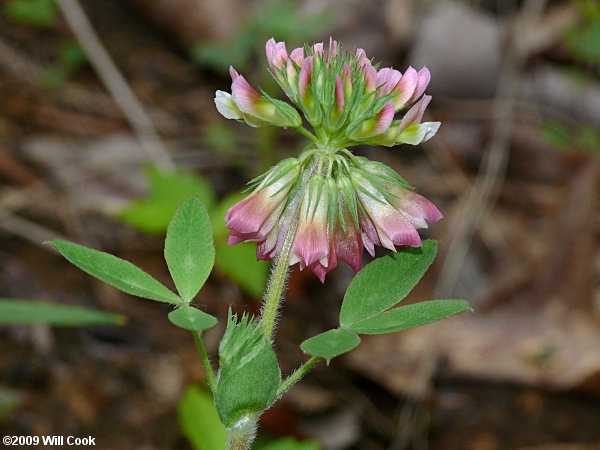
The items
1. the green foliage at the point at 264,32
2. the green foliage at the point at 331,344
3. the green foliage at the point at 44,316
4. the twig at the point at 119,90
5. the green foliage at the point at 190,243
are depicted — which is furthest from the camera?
Answer: the twig at the point at 119,90

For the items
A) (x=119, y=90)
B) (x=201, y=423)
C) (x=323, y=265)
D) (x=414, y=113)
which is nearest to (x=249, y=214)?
(x=323, y=265)

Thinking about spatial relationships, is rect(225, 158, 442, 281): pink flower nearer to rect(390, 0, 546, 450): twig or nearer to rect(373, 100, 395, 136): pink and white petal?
rect(373, 100, 395, 136): pink and white petal

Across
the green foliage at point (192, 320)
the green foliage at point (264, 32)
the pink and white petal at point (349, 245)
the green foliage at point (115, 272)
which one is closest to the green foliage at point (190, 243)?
the green foliage at point (115, 272)

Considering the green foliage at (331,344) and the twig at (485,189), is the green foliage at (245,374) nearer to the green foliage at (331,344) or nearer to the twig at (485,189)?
the green foliage at (331,344)

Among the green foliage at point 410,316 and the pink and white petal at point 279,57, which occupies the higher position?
the pink and white petal at point 279,57

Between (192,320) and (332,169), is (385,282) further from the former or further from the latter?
(192,320)
